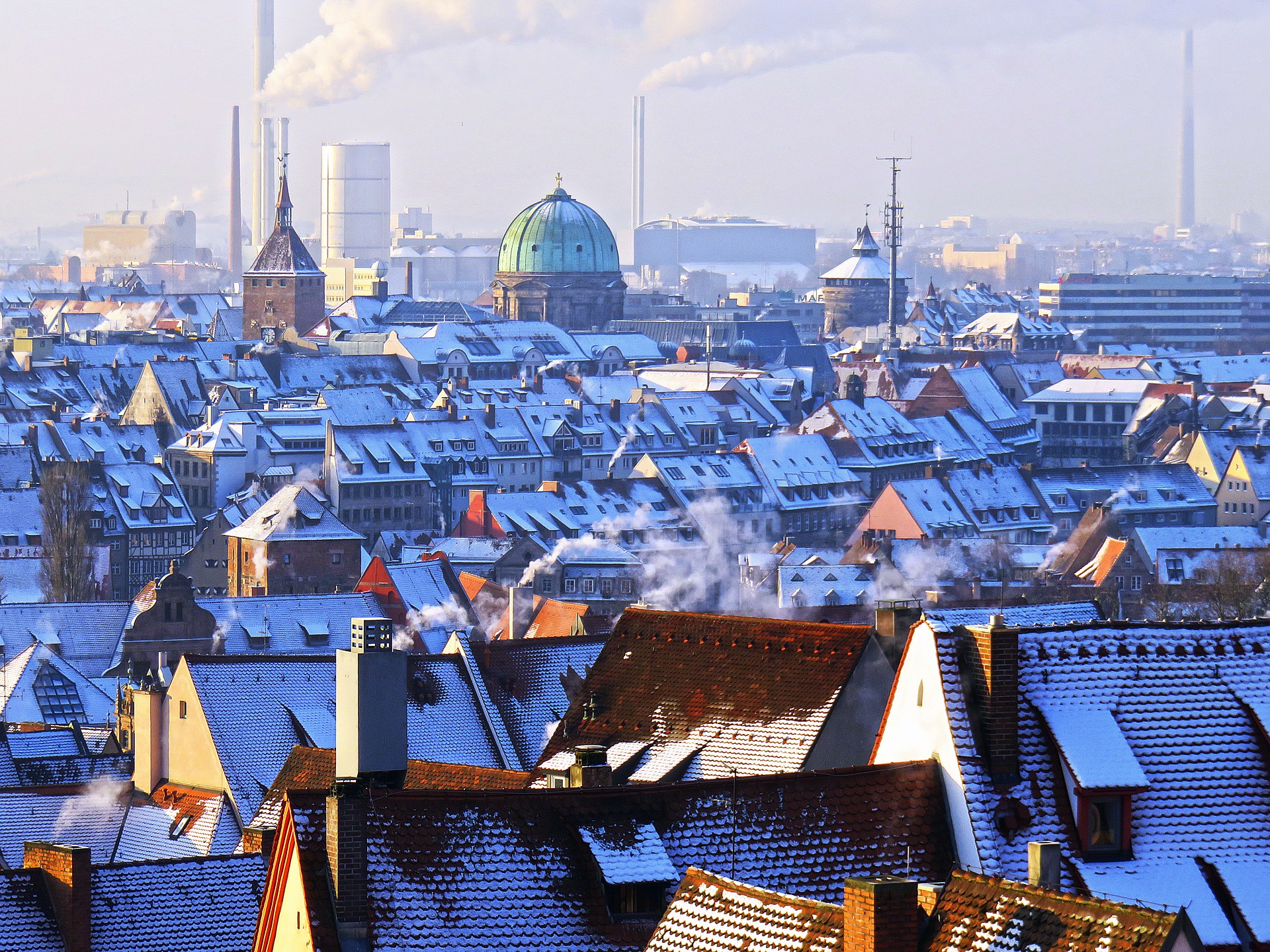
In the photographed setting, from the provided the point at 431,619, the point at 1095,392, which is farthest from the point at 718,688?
the point at 1095,392

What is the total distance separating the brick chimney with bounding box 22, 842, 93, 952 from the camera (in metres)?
28.2

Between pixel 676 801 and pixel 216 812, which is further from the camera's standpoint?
pixel 216 812

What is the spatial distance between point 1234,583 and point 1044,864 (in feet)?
245

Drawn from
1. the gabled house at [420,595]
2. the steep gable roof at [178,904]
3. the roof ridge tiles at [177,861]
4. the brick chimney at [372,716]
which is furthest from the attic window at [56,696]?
the brick chimney at [372,716]

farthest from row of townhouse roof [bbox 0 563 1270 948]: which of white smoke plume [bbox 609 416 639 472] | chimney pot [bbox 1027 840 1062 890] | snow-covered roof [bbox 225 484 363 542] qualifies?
white smoke plume [bbox 609 416 639 472]

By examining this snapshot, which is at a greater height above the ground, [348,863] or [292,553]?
[348,863]

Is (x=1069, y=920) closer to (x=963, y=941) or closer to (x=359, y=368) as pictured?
(x=963, y=941)

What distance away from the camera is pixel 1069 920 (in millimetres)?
17172

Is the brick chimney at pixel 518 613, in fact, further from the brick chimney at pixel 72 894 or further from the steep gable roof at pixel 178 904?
the brick chimney at pixel 72 894

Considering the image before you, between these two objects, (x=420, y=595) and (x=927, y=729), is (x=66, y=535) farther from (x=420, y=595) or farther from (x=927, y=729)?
(x=927, y=729)

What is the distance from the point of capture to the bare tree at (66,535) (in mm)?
106000

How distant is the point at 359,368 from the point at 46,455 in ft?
141

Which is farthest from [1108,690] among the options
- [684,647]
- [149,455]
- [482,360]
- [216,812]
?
[482,360]

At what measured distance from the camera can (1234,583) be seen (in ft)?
305
